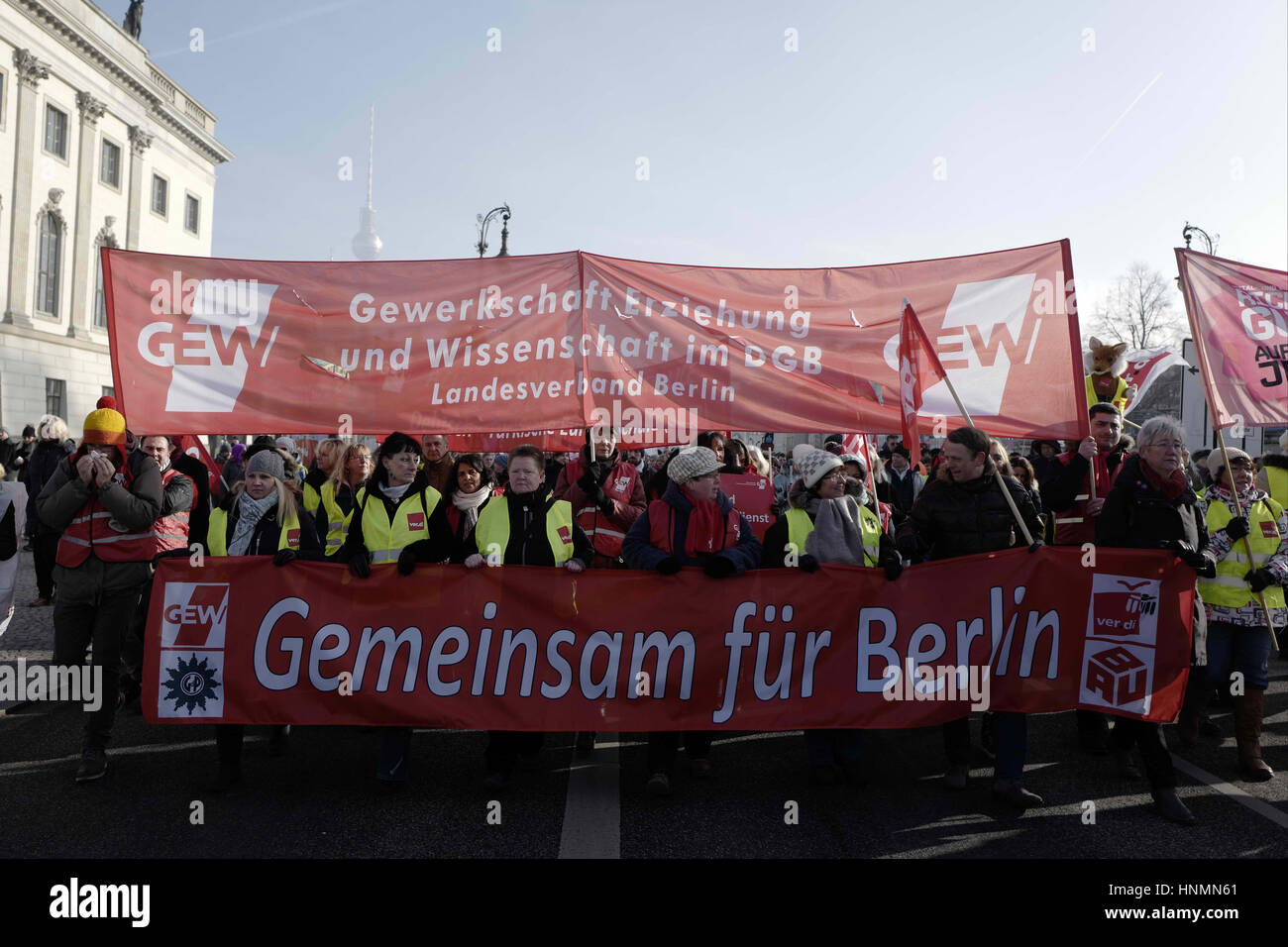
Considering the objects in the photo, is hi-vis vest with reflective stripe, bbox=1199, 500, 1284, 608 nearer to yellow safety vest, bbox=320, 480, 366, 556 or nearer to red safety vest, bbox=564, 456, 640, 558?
red safety vest, bbox=564, 456, 640, 558

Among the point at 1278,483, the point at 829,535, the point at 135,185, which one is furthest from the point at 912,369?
the point at 135,185

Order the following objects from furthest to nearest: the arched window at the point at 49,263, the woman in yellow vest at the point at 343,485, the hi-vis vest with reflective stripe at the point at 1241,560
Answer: the arched window at the point at 49,263, the woman in yellow vest at the point at 343,485, the hi-vis vest with reflective stripe at the point at 1241,560

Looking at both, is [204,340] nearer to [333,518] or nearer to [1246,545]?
[333,518]

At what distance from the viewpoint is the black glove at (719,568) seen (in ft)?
15.0

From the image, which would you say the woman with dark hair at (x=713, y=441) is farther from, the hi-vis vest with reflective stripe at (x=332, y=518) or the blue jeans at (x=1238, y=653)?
the blue jeans at (x=1238, y=653)

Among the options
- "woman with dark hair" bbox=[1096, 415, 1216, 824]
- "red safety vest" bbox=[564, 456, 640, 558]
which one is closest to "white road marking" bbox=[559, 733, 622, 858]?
"red safety vest" bbox=[564, 456, 640, 558]

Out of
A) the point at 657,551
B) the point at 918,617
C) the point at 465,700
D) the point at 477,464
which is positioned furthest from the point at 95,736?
the point at 918,617

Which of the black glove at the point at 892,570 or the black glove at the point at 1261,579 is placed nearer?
the black glove at the point at 892,570

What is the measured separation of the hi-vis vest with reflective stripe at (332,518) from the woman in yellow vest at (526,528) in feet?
3.62

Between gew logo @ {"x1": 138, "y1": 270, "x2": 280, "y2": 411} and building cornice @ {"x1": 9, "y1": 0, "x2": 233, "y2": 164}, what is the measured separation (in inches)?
1419

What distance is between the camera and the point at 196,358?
4977mm

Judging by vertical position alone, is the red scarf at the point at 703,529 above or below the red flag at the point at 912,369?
below

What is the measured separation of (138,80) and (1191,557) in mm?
46562

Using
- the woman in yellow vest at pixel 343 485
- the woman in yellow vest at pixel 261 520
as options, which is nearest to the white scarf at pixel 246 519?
the woman in yellow vest at pixel 261 520
